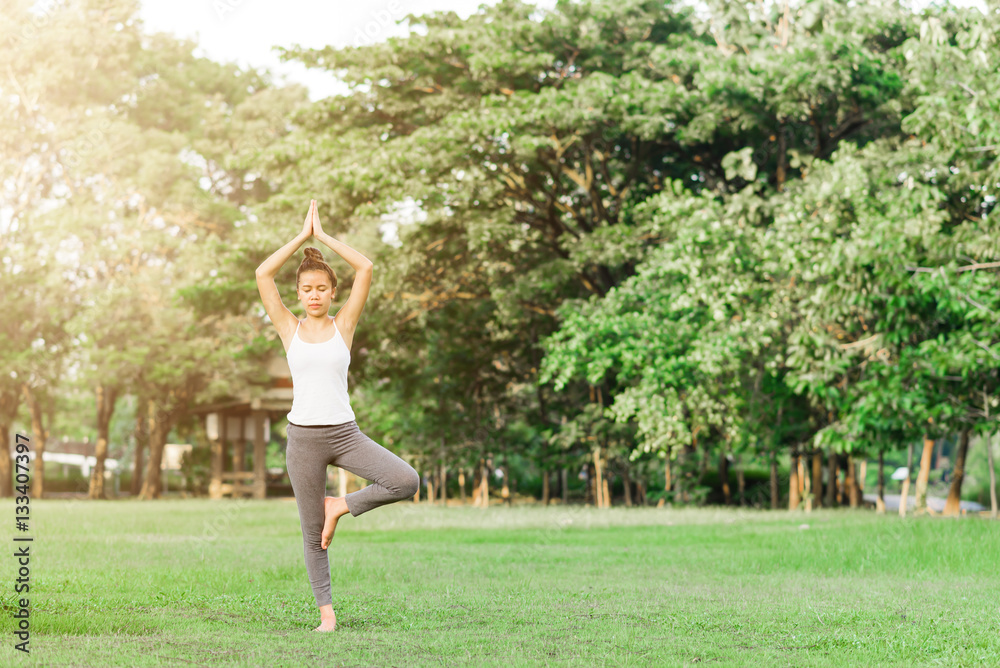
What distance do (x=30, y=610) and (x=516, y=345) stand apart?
1915 centimetres

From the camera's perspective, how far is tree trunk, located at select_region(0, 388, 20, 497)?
95.1ft

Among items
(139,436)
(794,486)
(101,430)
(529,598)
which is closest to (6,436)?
(101,430)

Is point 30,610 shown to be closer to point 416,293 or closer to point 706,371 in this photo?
point 706,371

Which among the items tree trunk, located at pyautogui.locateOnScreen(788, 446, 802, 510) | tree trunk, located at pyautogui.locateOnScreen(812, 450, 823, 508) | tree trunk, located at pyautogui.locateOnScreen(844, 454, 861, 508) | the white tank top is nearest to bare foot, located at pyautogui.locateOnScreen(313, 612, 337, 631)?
the white tank top

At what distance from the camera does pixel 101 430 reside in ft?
100

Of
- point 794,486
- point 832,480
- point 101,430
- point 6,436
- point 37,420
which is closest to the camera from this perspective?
point 794,486

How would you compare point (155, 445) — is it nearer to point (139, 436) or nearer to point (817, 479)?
point (139, 436)

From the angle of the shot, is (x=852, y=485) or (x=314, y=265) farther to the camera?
(x=852, y=485)

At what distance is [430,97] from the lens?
20438mm

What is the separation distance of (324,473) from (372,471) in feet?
0.95

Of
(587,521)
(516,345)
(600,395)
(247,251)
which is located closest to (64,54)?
(247,251)

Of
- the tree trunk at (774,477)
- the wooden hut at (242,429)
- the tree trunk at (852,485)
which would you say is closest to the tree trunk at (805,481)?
the tree trunk at (774,477)

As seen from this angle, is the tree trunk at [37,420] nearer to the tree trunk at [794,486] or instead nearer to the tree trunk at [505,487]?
the tree trunk at [505,487]

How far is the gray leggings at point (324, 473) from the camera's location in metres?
5.42
